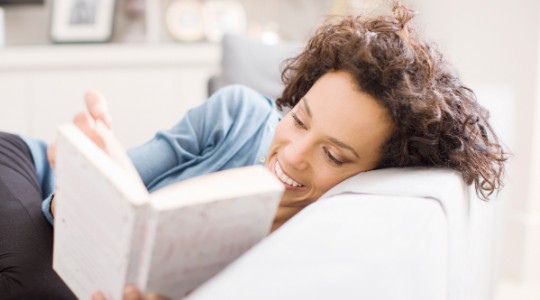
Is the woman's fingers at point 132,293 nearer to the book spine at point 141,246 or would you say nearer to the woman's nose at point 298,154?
the book spine at point 141,246

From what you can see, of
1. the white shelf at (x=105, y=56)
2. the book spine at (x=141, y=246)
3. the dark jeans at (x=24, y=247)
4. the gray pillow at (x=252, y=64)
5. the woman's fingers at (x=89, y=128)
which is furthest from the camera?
the white shelf at (x=105, y=56)

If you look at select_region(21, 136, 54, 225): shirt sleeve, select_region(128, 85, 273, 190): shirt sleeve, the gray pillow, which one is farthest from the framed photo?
select_region(128, 85, 273, 190): shirt sleeve

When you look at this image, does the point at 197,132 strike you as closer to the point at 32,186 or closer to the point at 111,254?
the point at 32,186

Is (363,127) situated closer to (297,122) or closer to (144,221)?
(297,122)

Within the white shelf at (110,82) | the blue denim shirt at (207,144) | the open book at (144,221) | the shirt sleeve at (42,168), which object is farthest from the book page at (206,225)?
the white shelf at (110,82)

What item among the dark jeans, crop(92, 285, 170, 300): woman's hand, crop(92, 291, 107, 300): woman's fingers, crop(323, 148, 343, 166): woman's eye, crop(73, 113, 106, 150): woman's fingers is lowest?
the dark jeans

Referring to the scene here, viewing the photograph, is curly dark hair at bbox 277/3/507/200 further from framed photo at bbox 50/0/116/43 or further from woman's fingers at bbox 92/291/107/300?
framed photo at bbox 50/0/116/43

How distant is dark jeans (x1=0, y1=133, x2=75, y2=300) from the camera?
2.85ft

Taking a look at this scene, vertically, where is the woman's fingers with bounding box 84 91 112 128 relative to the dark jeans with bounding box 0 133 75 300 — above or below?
above

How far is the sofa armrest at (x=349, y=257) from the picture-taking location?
498mm

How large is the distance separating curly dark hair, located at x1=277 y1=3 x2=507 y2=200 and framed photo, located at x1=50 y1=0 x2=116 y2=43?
239 centimetres

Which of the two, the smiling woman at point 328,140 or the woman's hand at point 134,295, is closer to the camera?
the woman's hand at point 134,295

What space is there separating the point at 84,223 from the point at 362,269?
0.28 m

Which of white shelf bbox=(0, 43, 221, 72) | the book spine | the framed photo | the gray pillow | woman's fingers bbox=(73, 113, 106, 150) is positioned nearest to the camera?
the book spine
